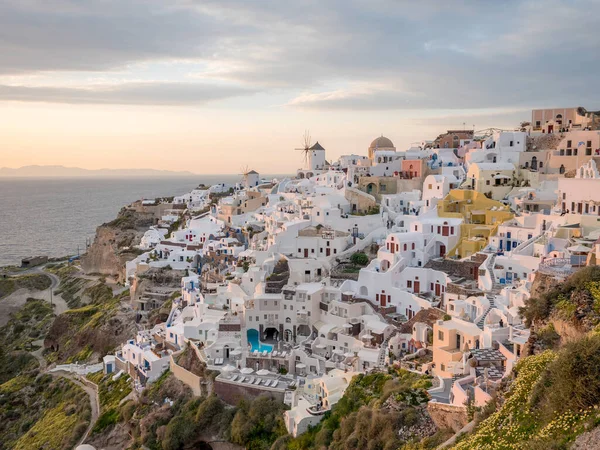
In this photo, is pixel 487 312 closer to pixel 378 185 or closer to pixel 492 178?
pixel 492 178

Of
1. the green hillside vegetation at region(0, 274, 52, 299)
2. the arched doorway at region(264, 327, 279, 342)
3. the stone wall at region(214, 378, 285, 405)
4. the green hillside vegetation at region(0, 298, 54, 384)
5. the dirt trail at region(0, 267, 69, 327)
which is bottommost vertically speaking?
the green hillside vegetation at region(0, 298, 54, 384)

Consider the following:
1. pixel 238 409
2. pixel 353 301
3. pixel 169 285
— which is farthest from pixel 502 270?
pixel 169 285

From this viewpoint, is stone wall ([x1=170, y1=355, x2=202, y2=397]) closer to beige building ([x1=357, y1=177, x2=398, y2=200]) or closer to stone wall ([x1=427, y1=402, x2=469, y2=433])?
stone wall ([x1=427, y1=402, x2=469, y2=433])

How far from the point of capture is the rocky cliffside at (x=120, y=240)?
193ft

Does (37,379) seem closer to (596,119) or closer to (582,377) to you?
(582,377)

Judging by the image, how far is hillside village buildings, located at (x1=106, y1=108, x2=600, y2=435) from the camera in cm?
2320

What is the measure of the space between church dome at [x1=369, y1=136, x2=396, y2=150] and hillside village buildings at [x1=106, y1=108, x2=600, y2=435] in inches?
246

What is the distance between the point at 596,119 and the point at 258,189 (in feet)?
105

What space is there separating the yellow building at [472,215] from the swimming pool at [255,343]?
37.9ft

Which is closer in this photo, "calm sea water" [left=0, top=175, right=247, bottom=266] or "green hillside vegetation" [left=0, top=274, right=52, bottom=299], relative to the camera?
"green hillside vegetation" [left=0, top=274, right=52, bottom=299]

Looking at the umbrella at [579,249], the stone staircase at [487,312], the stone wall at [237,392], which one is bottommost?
the stone wall at [237,392]

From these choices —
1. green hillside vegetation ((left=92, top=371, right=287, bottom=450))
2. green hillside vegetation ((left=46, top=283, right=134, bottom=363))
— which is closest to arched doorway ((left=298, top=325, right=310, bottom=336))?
green hillside vegetation ((left=92, top=371, right=287, bottom=450))

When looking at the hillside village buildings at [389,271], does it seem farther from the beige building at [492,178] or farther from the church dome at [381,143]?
the church dome at [381,143]

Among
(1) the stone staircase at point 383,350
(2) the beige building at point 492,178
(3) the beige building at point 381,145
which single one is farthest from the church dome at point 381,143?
(1) the stone staircase at point 383,350
